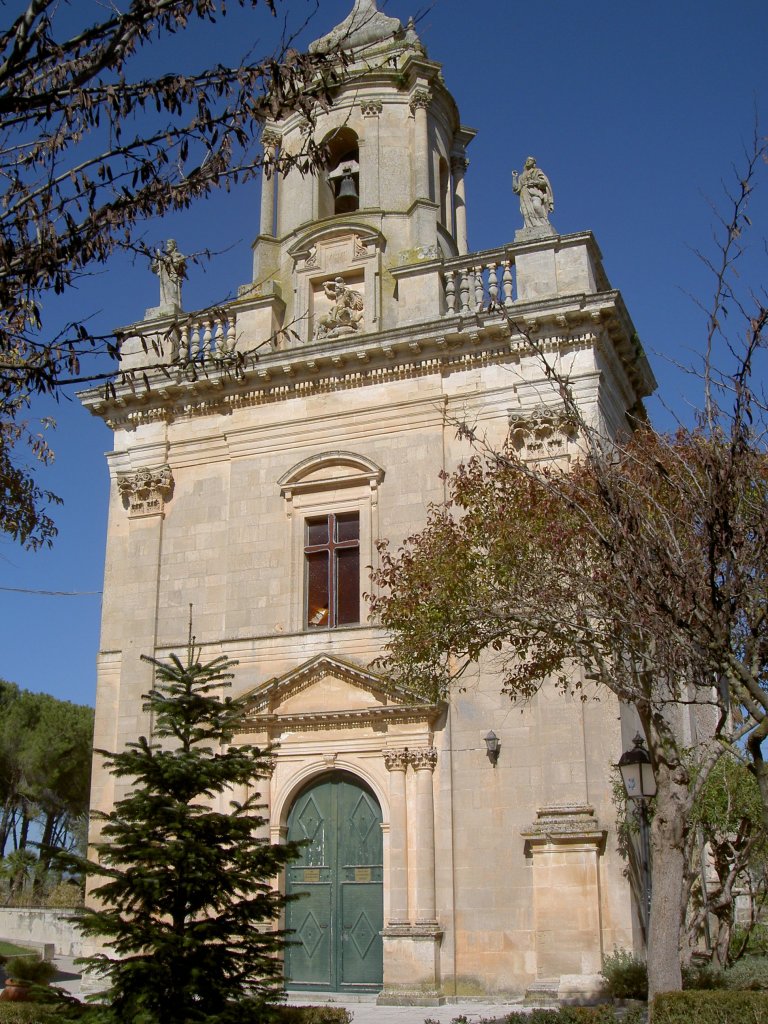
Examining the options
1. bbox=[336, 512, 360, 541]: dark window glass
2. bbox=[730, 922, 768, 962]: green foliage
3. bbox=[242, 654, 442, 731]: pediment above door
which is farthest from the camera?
bbox=[730, 922, 768, 962]: green foliage

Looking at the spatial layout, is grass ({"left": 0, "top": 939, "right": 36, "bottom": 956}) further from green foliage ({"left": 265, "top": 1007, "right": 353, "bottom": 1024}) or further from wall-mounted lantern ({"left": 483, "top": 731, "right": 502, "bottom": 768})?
green foliage ({"left": 265, "top": 1007, "right": 353, "bottom": 1024})

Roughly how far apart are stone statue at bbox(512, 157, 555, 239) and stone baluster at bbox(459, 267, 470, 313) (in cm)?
110

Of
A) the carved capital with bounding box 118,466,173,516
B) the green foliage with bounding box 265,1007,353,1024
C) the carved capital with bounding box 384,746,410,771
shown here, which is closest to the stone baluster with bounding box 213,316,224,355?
the carved capital with bounding box 118,466,173,516

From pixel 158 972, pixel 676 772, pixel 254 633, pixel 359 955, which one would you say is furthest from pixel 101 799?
pixel 676 772

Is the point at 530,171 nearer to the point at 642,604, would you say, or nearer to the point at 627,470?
the point at 627,470

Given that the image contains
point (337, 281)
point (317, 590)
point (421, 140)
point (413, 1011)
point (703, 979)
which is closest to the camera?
point (703, 979)

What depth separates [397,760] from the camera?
16.9m

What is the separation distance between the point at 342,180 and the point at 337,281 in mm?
2983

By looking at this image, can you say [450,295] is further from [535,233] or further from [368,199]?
[368,199]

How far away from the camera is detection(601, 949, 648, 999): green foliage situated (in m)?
14.1

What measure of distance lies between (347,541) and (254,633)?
7.15 ft

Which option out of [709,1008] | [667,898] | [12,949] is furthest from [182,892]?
[12,949]

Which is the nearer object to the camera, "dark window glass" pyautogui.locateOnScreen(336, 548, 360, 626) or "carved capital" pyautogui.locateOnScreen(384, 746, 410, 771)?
"carved capital" pyautogui.locateOnScreen(384, 746, 410, 771)

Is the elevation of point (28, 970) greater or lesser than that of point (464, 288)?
lesser
